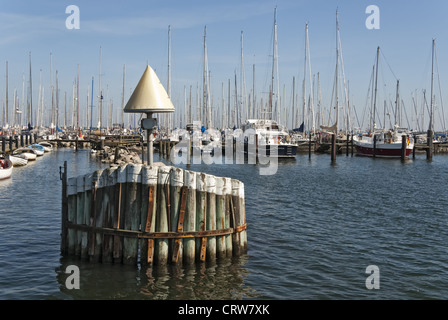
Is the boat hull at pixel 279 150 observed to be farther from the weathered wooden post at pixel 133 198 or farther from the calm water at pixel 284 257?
the weathered wooden post at pixel 133 198

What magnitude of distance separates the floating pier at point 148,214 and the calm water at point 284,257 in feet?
1.52

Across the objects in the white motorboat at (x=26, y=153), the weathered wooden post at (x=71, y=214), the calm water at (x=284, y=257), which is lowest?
the calm water at (x=284, y=257)

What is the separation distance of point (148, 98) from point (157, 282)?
5.01 meters

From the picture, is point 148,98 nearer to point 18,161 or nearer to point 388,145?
point 18,161

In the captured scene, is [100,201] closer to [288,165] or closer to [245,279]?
[245,279]

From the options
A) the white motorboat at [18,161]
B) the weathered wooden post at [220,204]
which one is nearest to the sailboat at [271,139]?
the white motorboat at [18,161]

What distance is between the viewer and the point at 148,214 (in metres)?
11.2

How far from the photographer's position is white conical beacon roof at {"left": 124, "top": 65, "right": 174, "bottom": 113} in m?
12.0

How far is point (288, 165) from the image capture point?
55.7 metres

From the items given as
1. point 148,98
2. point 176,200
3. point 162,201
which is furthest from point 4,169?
point 176,200

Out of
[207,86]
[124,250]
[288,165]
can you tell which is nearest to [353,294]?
[124,250]

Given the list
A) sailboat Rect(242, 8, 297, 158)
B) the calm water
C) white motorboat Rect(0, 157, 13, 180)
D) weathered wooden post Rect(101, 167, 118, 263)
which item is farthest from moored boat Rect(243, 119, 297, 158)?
weathered wooden post Rect(101, 167, 118, 263)

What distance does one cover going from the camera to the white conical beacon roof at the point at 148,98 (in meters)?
12.0
